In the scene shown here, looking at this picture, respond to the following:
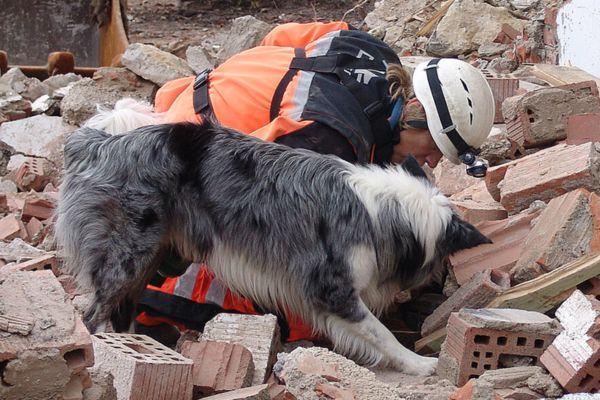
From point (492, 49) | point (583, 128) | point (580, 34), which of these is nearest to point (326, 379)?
point (583, 128)

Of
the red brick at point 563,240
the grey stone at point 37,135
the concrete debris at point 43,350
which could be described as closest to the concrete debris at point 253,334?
the concrete debris at point 43,350

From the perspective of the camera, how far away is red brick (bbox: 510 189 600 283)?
17.0 ft

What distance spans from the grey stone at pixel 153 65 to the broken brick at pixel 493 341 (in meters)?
5.09

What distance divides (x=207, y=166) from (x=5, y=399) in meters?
2.02

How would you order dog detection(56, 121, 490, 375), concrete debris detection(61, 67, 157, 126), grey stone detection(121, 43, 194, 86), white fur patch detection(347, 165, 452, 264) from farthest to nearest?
grey stone detection(121, 43, 194, 86)
concrete debris detection(61, 67, 157, 126)
white fur patch detection(347, 165, 452, 264)
dog detection(56, 121, 490, 375)

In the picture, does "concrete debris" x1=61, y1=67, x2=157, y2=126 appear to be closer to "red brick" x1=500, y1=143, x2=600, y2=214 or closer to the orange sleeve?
the orange sleeve

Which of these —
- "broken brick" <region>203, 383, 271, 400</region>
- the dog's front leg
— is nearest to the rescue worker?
the dog's front leg

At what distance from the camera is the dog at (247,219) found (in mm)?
5066

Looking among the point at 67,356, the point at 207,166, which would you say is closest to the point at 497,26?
the point at 207,166

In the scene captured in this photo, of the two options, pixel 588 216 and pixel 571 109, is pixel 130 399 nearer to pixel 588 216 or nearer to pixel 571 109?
pixel 588 216

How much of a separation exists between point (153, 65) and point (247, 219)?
14.4 ft

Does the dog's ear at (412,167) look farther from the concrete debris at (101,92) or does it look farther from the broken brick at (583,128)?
the concrete debris at (101,92)

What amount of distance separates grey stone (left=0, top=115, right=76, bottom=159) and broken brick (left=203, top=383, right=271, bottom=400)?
4.94 meters

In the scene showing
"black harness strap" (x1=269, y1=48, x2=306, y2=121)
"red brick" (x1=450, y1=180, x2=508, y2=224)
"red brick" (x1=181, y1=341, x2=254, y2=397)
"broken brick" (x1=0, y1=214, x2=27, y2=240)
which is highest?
"black harness strap" (x1=269, y1=48, x2=306, y2=121)
